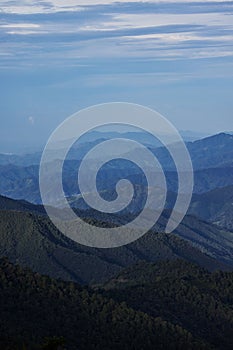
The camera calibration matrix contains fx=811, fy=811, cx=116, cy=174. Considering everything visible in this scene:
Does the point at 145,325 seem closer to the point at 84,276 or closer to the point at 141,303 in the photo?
the point at 141,303

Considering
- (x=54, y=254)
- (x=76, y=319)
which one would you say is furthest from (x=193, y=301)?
(x=54, y=254)

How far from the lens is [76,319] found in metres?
87.4

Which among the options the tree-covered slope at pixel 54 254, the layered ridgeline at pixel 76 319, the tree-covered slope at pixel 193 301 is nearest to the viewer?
the layered ridgeline at pixel 76 319

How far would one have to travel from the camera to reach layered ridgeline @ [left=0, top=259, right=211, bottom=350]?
8019 centimetres

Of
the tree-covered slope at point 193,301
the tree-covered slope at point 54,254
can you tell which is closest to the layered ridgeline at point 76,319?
the tree-covered slope at point 193,301

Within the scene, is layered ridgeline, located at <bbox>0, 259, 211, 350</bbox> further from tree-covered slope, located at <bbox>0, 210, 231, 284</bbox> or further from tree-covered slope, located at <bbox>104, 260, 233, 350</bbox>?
tree-covered slope, located at <bbox>0, 210, 231, 284</bbox>

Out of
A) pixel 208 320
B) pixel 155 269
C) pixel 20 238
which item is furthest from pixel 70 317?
pixel 20 238

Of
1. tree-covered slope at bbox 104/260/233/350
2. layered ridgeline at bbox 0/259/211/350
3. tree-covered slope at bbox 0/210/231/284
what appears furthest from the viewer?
tree-covered slope at bbox 0/210/231/284

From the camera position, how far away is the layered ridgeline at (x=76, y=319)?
263 feet

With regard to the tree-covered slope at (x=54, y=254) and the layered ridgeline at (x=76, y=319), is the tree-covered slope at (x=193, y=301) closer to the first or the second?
the layered ridgeline at (x=76, y=319)

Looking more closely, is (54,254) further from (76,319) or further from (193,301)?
(76,319)

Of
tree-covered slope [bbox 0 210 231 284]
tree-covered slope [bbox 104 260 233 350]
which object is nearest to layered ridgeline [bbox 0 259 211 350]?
tree-covered slope [bbox 104 260 233 350]

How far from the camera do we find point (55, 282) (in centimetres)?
9825

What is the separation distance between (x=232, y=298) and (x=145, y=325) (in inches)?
1131
